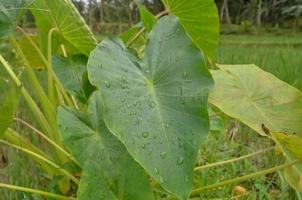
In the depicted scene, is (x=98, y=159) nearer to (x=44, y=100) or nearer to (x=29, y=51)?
(x=44, y=100)

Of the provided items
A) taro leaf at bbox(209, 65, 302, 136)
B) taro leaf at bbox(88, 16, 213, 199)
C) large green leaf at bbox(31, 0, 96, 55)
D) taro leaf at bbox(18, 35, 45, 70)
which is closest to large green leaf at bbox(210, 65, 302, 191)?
taro leaf at bbox(209, 65, 302, 136)

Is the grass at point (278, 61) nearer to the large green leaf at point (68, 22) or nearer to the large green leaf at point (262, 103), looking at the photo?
the large green leaf at point (262, 103)

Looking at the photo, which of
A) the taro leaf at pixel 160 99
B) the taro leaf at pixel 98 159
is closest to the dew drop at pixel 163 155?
the taro leaf at pixel 160 99

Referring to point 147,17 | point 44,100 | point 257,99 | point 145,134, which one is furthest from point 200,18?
point 145,134

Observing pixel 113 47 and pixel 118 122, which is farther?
pixel 113 47

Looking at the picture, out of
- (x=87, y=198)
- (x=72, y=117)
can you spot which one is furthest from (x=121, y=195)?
(x=72, y=117)

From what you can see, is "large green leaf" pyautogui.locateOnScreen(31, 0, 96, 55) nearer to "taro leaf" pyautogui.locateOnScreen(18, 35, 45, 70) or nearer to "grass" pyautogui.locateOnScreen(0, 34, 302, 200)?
"taro leaf" pyautogui.locateOnScreen(18, 35, 45, 70)

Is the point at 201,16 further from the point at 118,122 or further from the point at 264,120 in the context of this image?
the point at 118,122
